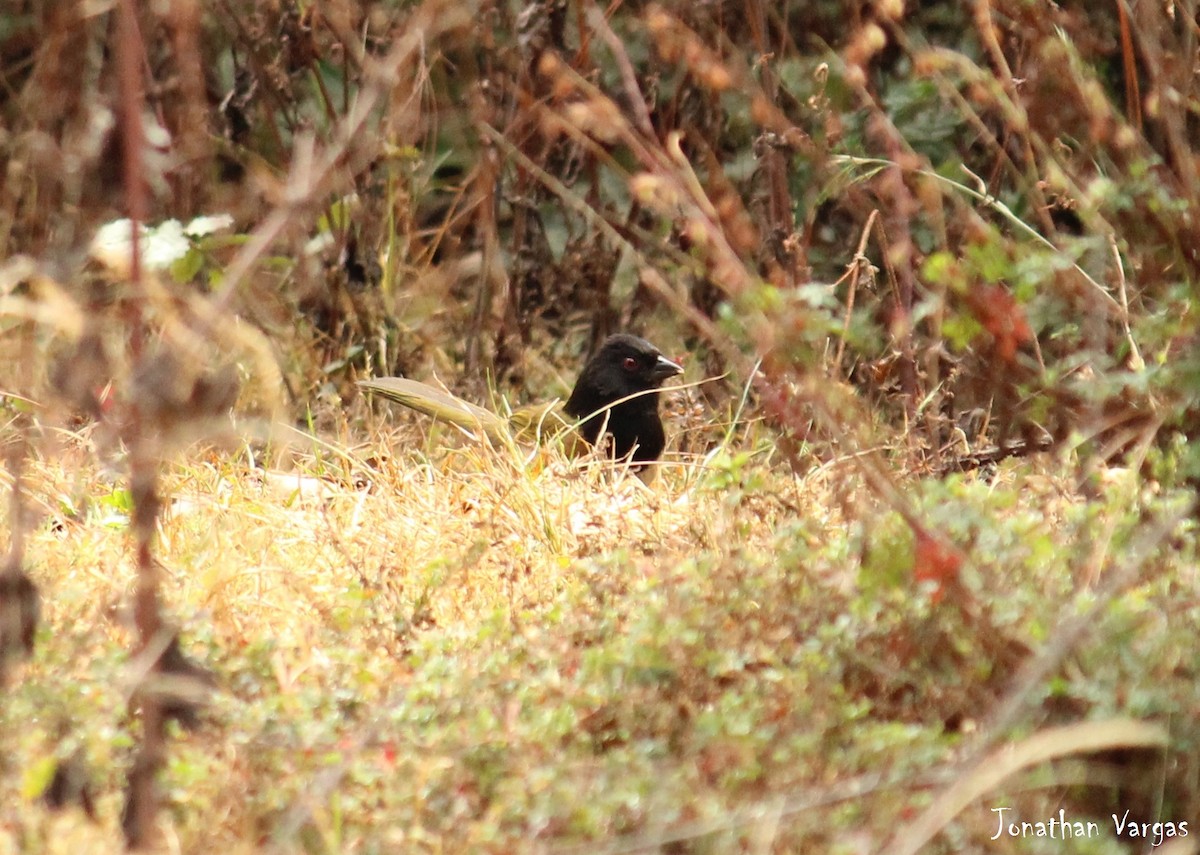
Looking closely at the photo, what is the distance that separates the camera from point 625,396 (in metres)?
5.24

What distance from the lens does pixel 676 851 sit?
2324 millimetres

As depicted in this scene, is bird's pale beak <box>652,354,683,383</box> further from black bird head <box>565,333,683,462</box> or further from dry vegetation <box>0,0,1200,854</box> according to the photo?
dry vegetation <box>0,0,1200,854</box>

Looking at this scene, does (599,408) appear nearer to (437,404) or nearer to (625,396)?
(625,396)

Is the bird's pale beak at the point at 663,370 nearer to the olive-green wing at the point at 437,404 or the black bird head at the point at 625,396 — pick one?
the black bird head at the point at 625,396

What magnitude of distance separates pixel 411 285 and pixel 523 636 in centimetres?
360

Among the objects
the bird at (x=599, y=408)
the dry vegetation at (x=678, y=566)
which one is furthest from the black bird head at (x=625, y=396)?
the dry vegetation at (x=678, y=566)

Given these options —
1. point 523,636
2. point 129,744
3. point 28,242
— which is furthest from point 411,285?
point 129,744

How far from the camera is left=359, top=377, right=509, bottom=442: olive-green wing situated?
4.99 meters

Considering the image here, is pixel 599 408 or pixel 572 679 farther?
pixel 599 408

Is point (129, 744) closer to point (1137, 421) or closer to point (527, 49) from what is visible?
point (1137, 421)

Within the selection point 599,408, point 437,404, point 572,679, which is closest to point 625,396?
point 599,408

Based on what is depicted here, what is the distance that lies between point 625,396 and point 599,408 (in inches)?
4.5

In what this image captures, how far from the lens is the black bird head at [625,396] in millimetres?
5141

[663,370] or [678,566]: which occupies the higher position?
[678,566]
